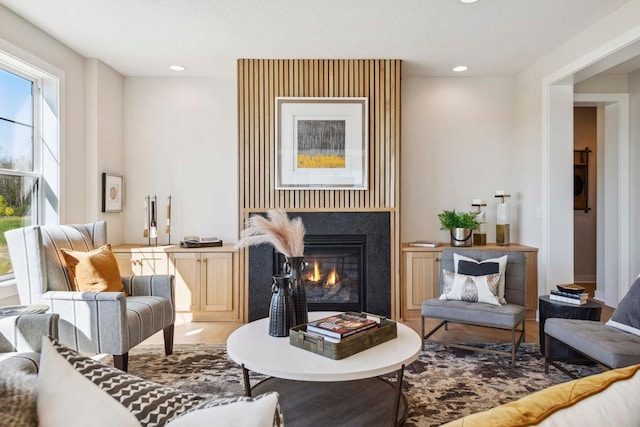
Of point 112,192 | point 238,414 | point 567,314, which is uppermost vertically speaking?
point 112,192

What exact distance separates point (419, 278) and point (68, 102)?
3.81 meters

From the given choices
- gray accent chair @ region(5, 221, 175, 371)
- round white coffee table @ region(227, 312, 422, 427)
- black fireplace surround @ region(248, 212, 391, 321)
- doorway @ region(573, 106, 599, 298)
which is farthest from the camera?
doorway @ region(573, 106, 599, 298)

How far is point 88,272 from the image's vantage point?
2.81 meters

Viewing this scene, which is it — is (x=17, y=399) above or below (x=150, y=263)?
above

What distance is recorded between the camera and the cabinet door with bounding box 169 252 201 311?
13.6 ft

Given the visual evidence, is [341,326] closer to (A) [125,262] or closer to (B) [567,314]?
(B) [567,314]

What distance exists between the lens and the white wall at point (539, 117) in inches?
128

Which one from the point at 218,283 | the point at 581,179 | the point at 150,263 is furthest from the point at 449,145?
the point at 150,263

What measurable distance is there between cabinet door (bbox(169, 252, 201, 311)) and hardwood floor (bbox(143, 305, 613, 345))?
0.21m

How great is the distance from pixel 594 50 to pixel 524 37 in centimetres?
55

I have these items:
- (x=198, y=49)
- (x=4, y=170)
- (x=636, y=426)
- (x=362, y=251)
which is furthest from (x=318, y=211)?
(x=636, y=426)

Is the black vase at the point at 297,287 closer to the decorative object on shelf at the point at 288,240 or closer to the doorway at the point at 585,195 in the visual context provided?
the decorative object on shelf at the point at 288,240

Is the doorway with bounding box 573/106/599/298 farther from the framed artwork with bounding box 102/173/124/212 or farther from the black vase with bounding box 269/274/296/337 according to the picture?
the framed artwork with bounding box 102/173/124/212

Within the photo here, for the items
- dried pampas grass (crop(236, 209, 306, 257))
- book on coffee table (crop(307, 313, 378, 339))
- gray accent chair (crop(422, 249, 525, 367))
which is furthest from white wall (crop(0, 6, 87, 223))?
gray accent chair (crop(422, 249, 525, 367))
